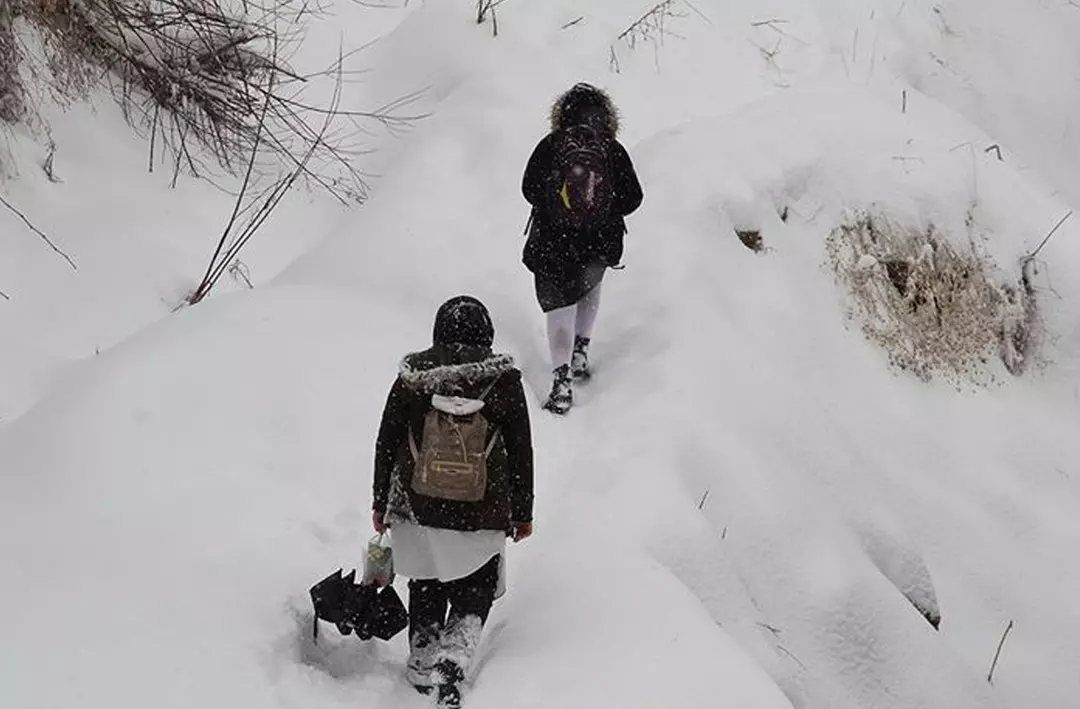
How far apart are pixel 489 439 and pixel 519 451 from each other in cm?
12

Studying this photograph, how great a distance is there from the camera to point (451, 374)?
321 cm

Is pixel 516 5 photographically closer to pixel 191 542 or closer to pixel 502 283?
pixel 502 283

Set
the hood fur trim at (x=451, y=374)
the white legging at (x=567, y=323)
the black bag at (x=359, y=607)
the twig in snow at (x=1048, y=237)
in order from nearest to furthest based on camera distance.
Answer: the hood fur trim at (x=451, y=374), the black bag at (x=359, y=607), the white legging at (x=567, y=323), the twig in snow at (x=1048, y=237)

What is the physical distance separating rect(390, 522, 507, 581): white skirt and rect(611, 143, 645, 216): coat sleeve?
2102mm

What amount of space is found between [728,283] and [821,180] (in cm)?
148

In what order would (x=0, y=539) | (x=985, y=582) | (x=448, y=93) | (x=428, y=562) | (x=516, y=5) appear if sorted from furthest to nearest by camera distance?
(x=516, y=5) → (x=448, y=93) → (x=985, y=582) → (x=0, y=539) → (x=428, y=562)

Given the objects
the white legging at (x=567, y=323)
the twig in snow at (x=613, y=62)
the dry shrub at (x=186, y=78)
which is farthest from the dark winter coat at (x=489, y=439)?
the twig in snow at (x=613, y=62)

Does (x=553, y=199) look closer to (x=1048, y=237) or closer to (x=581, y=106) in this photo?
(x=581, y=106)

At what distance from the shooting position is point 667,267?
20.2 feet

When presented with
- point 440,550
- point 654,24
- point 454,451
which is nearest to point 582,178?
point 454,451

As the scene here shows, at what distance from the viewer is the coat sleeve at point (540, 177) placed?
4895 millimetres

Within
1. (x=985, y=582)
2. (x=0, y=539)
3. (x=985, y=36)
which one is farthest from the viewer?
(x=985, y=36)

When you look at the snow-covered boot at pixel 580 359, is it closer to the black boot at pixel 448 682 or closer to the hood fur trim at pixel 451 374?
the hood fur trim at pixel 451 374

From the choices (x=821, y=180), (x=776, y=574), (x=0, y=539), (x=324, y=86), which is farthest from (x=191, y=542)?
(x=324, y=86)
